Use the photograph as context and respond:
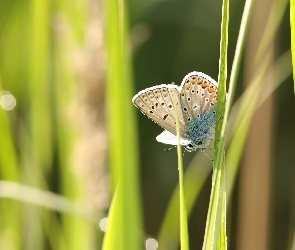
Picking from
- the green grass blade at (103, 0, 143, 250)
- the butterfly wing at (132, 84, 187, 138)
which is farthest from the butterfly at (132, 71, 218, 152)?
the green grass blade at (103, 0, 143, 250)

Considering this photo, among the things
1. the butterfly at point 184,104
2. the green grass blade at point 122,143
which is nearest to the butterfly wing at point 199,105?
the butterfly at point 184,104

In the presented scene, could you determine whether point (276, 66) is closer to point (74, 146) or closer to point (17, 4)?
point (74, 146)

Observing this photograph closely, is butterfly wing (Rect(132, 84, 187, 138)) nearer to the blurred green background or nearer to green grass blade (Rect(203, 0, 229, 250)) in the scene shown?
the blurred green background

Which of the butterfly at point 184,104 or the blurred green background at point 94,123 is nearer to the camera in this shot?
the butterfly at point 184,104

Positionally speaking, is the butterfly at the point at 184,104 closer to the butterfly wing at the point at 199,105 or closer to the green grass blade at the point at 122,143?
the butterfly wing at the point at 199,105

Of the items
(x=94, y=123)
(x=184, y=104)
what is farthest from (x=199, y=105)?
(x=94, y=123)

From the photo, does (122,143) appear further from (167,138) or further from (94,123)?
(94,123)

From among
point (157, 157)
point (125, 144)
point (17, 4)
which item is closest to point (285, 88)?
point (157, 157)
